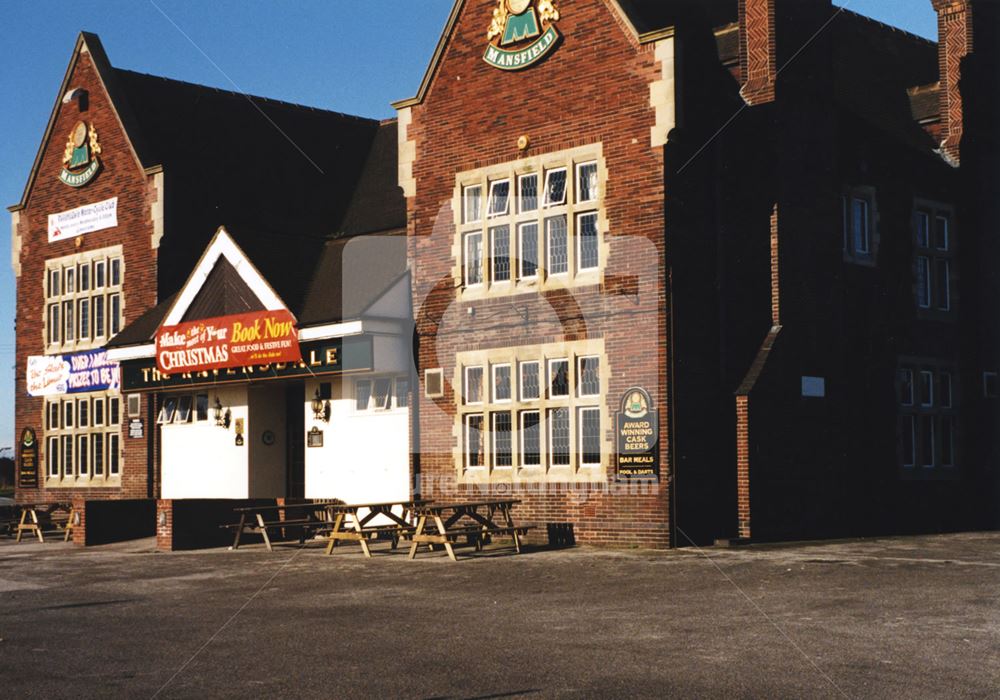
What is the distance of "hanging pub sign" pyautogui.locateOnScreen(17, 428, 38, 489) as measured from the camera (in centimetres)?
3272

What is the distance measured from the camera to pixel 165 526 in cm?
2356

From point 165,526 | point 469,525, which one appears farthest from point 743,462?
point 165,526

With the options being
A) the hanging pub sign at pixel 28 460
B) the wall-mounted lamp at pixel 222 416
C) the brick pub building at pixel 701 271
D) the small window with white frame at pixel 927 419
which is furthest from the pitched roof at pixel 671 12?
the hanging pub sign at pixel 28 460

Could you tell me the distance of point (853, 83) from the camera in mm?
26578

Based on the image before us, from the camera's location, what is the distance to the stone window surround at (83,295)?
101 feet

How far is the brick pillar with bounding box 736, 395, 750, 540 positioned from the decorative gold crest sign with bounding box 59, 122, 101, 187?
17.9 meters

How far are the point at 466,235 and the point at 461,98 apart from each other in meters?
2.44

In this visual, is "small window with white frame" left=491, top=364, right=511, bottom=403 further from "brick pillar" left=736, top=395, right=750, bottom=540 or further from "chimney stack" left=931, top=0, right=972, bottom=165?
"chimney stack" left=931, top=0, right=972, bottom=165

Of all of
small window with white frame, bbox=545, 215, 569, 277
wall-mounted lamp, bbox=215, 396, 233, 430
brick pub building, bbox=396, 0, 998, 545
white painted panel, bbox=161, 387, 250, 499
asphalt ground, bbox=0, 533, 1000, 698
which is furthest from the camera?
wall-mounted lamp, bbox=215, 396, 233, 430

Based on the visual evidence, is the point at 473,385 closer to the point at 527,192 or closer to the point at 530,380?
the point at 530,380

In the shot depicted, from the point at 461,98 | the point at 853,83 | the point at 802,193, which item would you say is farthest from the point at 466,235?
the point at 853,83

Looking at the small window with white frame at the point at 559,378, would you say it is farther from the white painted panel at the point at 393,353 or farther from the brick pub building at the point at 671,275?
the white painted panel at the point at 393,353

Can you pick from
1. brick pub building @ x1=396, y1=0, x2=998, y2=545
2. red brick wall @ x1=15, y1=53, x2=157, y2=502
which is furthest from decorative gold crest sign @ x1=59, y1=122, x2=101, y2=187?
brick pub building @ x1=396, y1=0, x2=998, y2=545

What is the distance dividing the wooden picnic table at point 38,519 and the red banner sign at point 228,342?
3.99 metres
